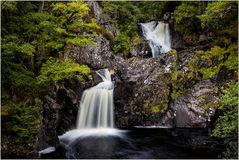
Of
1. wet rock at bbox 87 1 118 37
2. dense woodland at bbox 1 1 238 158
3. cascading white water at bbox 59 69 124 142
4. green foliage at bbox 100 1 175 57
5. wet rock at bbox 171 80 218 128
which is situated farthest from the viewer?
green foliage at bbox 100 1 175 57

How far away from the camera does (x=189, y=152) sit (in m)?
13.5

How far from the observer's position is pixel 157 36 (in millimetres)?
24609

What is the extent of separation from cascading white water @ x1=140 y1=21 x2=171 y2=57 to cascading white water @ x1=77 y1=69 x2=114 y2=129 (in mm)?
5951

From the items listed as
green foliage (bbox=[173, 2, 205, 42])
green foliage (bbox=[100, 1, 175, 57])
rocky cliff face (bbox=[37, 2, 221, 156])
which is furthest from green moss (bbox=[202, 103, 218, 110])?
green foliage (bbox=[100, 1, 175, 57])

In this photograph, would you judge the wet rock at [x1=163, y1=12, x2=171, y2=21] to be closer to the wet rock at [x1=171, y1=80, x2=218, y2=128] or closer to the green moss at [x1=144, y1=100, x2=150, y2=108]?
the wet rock at [x1=171, y1=80, x2=218, y2=128]

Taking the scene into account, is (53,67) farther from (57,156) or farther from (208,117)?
(208,117)

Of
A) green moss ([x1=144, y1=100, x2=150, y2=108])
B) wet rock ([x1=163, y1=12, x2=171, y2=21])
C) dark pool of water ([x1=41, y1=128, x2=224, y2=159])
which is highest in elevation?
wet rock ([x1=163, y1=12, x2=171, y2=21])

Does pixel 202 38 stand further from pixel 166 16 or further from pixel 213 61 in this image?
pixel 166 16

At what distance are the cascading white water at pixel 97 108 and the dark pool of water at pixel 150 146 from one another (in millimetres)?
1651

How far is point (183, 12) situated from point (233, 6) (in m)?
5.17

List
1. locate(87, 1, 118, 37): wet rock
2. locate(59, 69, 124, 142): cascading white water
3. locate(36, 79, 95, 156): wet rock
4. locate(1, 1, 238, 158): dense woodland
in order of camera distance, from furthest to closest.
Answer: locate(87, 1, 118, 37): wet rock, locate(59, 69, 124, 142): cascading white water, locate(36, 79, 95, 156): wet rock, locate(1, 1, 238, 158): dense woodland

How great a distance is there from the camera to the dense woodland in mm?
11500

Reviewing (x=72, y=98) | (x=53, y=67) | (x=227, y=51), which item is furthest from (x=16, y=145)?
(x=227, y=51)

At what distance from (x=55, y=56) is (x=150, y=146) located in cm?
652
